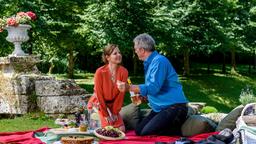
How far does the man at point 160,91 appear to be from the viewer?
6883 mm

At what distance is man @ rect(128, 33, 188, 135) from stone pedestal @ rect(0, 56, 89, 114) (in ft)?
12.3

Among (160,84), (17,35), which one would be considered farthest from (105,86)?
(17,35)

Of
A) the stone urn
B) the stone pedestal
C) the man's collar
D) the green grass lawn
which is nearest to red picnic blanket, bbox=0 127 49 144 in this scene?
the man's collar

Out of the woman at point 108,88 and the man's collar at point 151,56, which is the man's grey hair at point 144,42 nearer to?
the man's collar at point 151,56

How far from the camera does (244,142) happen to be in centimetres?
606

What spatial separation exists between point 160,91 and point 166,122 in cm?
42

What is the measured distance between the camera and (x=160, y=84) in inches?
270

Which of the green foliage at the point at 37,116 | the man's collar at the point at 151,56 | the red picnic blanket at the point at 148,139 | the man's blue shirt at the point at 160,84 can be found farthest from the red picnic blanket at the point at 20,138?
the green foliage at the point at 37,116

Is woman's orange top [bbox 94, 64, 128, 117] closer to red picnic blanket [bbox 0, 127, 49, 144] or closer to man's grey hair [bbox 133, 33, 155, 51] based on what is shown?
man's grey hair [bbox 133, 33, 155, 51]

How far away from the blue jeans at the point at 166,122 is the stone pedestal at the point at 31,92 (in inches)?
143

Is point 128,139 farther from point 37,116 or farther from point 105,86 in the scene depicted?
point 37,116

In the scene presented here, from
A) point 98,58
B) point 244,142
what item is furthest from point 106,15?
point 244,142

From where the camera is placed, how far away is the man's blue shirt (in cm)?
686

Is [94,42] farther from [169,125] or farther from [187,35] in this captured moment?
[169,125]
